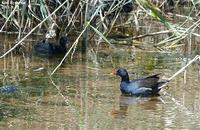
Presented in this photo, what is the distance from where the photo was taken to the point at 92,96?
8703 millimetres

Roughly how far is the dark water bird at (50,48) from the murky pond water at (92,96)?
0.29 metres

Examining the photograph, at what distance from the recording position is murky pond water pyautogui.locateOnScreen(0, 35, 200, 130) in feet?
24.4

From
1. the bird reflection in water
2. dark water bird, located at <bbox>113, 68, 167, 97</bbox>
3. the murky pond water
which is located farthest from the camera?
dark water bird, located at <bbox>113, 68, 167, 97</bbox>

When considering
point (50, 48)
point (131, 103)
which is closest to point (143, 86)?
point (131, 103)

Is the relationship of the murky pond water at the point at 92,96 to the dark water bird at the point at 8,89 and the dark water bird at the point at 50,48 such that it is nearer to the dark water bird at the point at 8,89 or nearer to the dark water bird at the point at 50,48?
the dark water bird at the point at 8,89

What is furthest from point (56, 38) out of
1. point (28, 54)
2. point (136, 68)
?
point (136, 68)

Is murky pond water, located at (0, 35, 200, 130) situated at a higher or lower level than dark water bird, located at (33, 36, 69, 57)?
lower

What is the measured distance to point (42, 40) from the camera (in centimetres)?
1311

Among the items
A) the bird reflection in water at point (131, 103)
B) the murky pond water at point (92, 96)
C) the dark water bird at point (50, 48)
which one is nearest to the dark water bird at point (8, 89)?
the murky pond water at point (92, 96)

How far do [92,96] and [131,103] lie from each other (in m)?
0.50

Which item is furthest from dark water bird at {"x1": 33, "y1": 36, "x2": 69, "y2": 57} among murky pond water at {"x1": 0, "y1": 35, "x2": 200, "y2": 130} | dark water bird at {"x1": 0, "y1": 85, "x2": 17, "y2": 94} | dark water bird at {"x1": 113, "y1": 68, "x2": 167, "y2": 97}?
dark water bird at {"x1": 0, "y1": 85, "x2": 17, "y2": 94}

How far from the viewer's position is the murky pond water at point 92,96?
7426mm

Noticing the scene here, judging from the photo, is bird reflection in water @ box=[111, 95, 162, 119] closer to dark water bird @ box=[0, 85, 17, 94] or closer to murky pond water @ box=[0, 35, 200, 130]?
murky pond water @ box=[0, 35, 200, 130]

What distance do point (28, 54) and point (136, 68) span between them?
2060 millimetres
